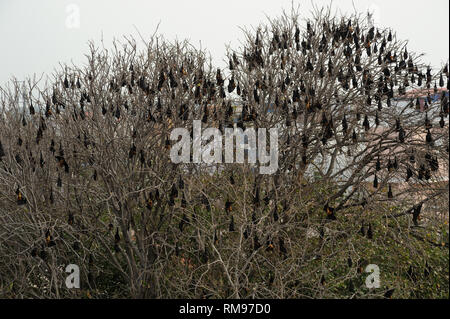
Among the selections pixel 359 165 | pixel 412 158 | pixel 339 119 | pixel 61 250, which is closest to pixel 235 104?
pixel 339 119

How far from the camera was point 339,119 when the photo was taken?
11266 mm

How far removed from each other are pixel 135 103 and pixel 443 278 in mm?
6496

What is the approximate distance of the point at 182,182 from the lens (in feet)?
24.8

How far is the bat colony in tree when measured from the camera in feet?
25.9

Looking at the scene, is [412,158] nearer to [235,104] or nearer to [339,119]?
[339,119]

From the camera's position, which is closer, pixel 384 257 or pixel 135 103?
pixel 135 103

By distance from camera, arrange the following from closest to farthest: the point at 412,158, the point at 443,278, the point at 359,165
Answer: the point at 412,158, the point at 443,278, the point at 359,165

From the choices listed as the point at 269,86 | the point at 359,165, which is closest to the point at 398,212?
the point at 359,165

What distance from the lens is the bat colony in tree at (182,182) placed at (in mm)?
7891

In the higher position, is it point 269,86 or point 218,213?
point 269,86

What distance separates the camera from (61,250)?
28.7ft
